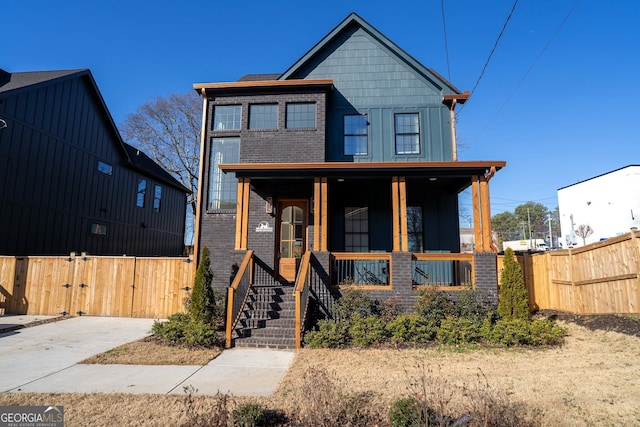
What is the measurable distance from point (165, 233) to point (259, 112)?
13.9 meters

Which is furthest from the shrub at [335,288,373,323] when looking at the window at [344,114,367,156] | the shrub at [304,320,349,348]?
the window at [344,114,367,156]

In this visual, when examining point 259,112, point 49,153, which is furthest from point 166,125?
point 259,112

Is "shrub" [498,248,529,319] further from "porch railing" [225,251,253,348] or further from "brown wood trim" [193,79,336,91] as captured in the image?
"brown wood trim" [193,79,336,91]

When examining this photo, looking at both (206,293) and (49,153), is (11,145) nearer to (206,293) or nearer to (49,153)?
(49,153)

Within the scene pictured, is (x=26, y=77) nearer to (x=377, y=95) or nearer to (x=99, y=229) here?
(x=99, y=229)

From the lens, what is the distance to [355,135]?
37.2 ft

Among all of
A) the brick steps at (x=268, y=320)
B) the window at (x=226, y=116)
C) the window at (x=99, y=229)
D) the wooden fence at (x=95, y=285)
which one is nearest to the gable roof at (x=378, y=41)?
the window at (x=226, y=116)

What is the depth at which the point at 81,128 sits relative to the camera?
16047mm

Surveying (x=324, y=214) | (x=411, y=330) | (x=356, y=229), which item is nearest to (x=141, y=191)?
(x=356, y=229)

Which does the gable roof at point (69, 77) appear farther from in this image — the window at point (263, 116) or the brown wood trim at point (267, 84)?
the window at point (263, 116)

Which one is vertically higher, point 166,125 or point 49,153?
point 166,125

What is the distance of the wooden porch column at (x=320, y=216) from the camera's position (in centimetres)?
889

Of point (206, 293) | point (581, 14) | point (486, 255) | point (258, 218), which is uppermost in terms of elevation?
point (581, 14)

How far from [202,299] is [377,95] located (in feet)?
26.0
